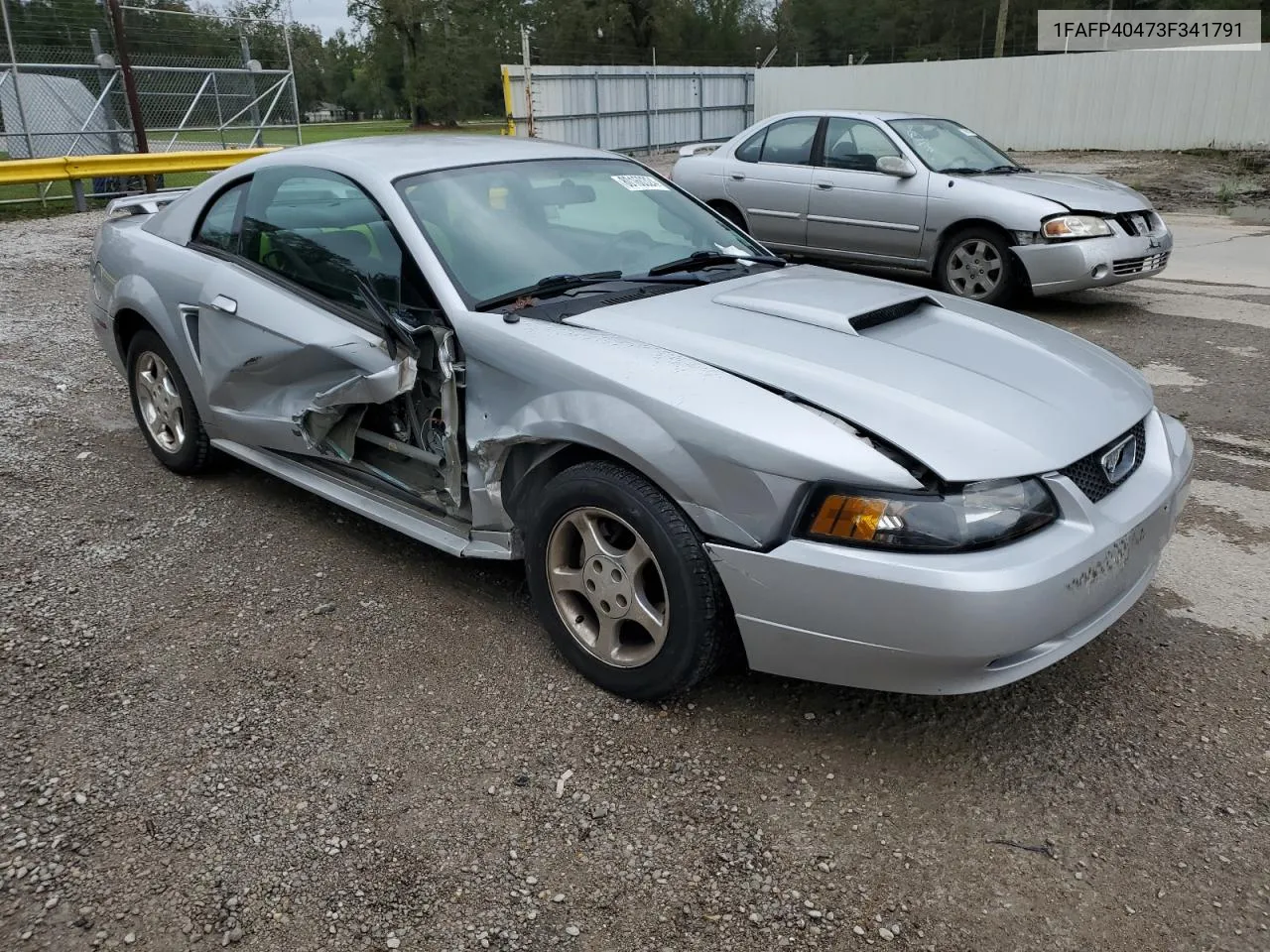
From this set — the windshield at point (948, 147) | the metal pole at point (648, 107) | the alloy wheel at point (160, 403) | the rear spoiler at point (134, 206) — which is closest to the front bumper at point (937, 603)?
the alloy wheel at point (160, 403)

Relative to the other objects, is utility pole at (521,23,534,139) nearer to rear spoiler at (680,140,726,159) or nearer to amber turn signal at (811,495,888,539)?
rear spoiler at (680,140,726,159)

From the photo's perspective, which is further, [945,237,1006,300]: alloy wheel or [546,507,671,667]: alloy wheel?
[945,237,1006,300]: alloy wheel

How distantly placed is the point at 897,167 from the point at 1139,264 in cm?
200

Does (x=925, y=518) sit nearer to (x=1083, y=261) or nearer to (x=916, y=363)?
(x=916, y=363)

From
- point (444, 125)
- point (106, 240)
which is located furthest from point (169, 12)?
point (444, 125)

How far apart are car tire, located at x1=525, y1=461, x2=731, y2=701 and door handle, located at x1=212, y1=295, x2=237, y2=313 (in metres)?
1.70

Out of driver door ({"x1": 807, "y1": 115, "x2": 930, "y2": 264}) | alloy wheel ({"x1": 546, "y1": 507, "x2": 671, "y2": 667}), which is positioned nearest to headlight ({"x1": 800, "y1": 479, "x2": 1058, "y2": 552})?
alloy wheel ({"x1": 546, "y1": 507, "x2": 671, "y2": 667})

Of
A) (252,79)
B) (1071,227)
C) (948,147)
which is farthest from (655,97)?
(1071,227)

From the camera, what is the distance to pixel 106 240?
4.85 metres

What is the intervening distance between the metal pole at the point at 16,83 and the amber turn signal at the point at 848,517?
48.7ft

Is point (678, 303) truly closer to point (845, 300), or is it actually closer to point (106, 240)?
point (845, 300)

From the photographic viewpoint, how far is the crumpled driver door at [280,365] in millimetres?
3340

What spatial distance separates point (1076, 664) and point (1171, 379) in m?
3.60

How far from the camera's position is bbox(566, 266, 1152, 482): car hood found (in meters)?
2.47
